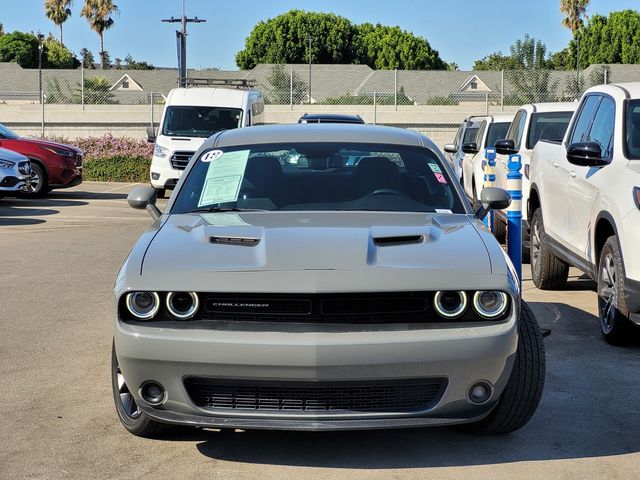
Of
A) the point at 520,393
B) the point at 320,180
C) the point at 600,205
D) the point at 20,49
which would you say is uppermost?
the point at 20,49

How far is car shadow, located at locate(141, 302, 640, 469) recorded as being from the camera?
466 centimetres

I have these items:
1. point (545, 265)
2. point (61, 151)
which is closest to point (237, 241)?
point (545, 265)

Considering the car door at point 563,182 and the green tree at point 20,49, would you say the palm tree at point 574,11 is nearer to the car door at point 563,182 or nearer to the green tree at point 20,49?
the green tree at point 20,49

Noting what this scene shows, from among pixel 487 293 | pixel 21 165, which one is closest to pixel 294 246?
pixel 487 293

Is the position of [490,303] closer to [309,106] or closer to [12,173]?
[12,173]

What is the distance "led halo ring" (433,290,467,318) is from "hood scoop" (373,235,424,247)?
0.42 metres

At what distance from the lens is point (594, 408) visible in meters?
5.50

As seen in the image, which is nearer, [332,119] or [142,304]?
[142,304]

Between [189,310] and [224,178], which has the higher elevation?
[224,178]

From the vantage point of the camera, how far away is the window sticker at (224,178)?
5668 mm

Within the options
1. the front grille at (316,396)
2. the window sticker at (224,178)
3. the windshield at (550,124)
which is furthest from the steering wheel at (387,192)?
the windshield at (550,124)

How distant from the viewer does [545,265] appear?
9258 millimetres

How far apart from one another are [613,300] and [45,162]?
14997 millimetres

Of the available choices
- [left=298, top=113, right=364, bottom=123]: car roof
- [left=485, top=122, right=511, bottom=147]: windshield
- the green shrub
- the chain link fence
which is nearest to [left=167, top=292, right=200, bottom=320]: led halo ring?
[left=485, top=122, right=511, bottom=147]: windshield
